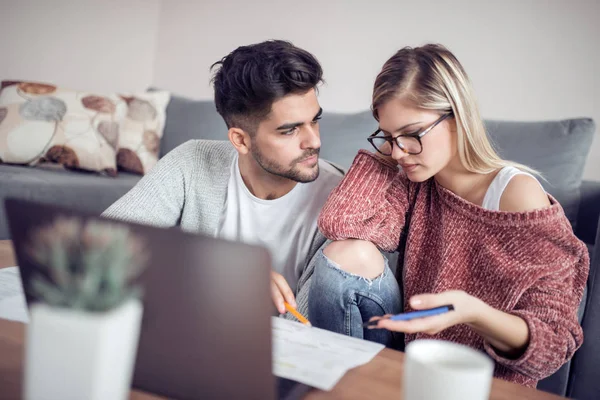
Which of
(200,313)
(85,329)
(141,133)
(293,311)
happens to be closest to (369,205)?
(293,311)

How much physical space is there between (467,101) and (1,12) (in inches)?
96.5

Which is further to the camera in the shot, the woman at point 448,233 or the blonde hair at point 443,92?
the blonde hair at point 443,92

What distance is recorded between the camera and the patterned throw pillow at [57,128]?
2299 mm

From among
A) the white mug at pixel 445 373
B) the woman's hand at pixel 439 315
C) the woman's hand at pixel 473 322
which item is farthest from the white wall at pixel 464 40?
the white mug at pixel 445 373

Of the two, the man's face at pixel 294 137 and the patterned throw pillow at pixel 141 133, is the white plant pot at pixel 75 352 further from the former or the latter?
the patterned throw pillow at pixel 141 133

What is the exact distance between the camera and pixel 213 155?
151cm

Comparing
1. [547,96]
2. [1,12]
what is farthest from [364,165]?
[1,12]

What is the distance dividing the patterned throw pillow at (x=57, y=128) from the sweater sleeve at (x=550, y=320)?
1.96 metres

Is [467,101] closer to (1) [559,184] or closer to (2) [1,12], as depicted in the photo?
(1) [559,184]

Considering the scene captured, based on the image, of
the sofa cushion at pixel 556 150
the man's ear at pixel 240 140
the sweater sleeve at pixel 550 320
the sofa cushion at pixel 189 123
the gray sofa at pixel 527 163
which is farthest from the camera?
the sofa cushion at pixel 189 123

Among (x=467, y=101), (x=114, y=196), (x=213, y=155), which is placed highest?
(x=467, y=101)

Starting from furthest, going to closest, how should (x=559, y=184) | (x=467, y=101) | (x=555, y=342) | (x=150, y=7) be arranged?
(x=150, y=7), (x=559, y=184), (x=467, y=101), (x=555, y=342)

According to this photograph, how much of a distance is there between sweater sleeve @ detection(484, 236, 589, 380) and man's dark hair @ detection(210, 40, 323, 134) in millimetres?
727

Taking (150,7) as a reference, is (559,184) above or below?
below
